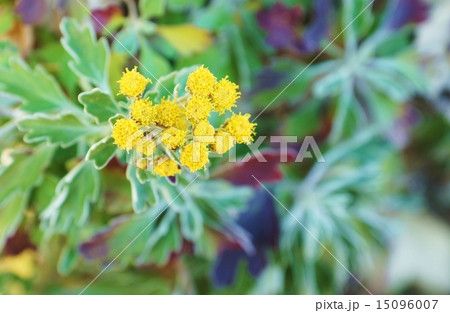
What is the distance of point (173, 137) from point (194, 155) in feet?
0.07

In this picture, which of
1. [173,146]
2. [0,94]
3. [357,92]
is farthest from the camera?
[357,92]

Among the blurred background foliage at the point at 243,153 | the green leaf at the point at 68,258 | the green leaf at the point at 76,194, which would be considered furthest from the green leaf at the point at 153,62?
the green leaf at the point at 68,258

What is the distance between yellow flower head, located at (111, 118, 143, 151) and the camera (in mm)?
429

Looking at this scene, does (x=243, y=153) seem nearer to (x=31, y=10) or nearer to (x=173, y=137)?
(x=173, y=137)

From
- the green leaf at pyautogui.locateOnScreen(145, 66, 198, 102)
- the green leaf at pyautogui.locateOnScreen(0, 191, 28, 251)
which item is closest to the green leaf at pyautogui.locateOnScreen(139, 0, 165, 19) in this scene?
the green leaf at pyautogui.locateOnScreen(145, 66, 198, 102)

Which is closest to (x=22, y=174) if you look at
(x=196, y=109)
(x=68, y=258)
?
(x=68, y=258)

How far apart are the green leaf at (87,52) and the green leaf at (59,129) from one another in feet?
0.13

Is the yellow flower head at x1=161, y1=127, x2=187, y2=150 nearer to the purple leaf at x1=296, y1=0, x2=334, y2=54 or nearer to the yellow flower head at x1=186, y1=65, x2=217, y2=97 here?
the yellow flower head at x1=186, y1=65, x2=217, y2=97

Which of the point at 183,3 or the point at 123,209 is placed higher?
the point at 183,3

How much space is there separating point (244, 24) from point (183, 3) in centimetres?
8

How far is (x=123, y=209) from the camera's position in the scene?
→ 1.88 feet

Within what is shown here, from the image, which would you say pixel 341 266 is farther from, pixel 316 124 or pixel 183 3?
pixel 183 3
